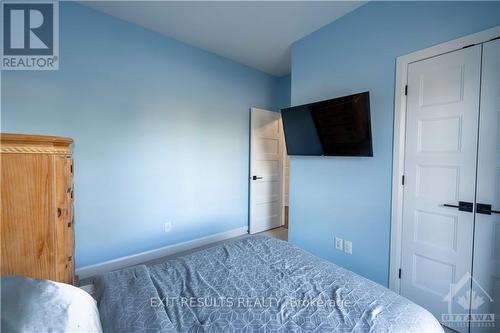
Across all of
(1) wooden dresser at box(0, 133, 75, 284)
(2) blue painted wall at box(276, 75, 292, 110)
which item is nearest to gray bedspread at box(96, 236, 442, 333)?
(1) wooden dresser at box(0, 133, 75, 284)

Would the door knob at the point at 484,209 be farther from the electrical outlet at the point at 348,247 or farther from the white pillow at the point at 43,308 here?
the white pillow at the point at 43,308

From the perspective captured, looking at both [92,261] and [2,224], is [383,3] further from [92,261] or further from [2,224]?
[92,261]

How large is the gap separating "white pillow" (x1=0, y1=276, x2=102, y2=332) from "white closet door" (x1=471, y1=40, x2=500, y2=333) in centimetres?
225

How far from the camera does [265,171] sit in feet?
12.7

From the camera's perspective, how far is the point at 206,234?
3.25 m

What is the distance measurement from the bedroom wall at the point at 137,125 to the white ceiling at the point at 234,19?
0.19 metres

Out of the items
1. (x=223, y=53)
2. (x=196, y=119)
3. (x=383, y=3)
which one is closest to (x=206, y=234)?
(x=196, y=119)

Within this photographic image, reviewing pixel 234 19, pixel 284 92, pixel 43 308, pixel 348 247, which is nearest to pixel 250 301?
pixel 43 308

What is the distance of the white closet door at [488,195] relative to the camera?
146cm

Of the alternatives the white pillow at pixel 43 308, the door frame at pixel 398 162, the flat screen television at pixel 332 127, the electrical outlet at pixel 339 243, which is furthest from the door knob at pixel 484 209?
the white pillow at pixel 43 308

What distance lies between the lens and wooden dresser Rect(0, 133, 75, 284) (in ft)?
3.26

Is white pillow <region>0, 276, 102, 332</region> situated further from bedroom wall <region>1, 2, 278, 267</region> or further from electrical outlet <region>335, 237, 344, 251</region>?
electrical outlet <region>335, 237, 344, 251</region>

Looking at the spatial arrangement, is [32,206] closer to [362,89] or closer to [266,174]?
[362,89]

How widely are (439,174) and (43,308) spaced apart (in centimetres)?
235
